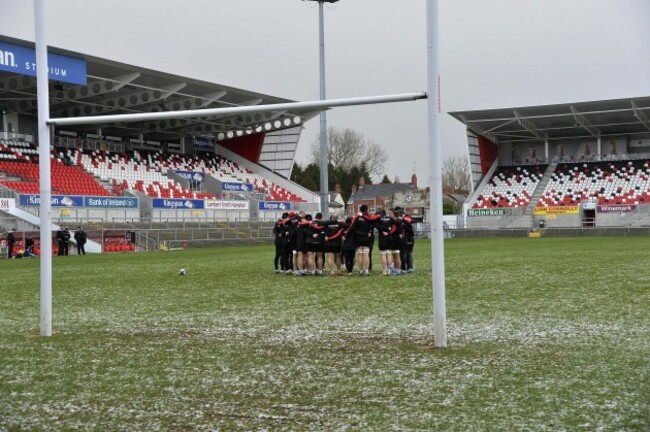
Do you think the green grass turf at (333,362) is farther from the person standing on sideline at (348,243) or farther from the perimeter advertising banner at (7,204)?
the perimeter advertising banner at (7,204)

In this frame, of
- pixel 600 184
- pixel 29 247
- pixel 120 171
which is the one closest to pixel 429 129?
pixel 29 247

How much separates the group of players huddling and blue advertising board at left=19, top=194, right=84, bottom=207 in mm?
20700

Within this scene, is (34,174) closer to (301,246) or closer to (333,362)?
(301,246)

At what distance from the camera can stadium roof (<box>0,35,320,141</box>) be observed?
1559 inches

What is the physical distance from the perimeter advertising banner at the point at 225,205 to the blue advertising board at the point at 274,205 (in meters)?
2.10

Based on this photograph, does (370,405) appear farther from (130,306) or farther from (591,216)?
(591,216)

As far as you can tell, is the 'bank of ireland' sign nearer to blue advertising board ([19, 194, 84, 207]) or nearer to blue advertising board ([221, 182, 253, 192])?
blue advertising board ([19, 194, 84, 207])

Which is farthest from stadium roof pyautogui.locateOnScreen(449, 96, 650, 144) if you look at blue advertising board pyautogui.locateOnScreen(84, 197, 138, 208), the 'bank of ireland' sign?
the 'bank of ireland' sign

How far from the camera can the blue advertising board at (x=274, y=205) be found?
49062 mm

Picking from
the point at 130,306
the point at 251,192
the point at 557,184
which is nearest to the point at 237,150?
the point at 251,192

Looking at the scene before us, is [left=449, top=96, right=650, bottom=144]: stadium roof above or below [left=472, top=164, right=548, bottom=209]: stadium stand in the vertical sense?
above

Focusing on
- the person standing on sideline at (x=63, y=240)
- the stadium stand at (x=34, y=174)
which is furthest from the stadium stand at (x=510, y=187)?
the person standing on sideline at (x=63, y=240)

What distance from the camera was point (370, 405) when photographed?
4.67 meters

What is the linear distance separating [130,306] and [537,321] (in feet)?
19.9
